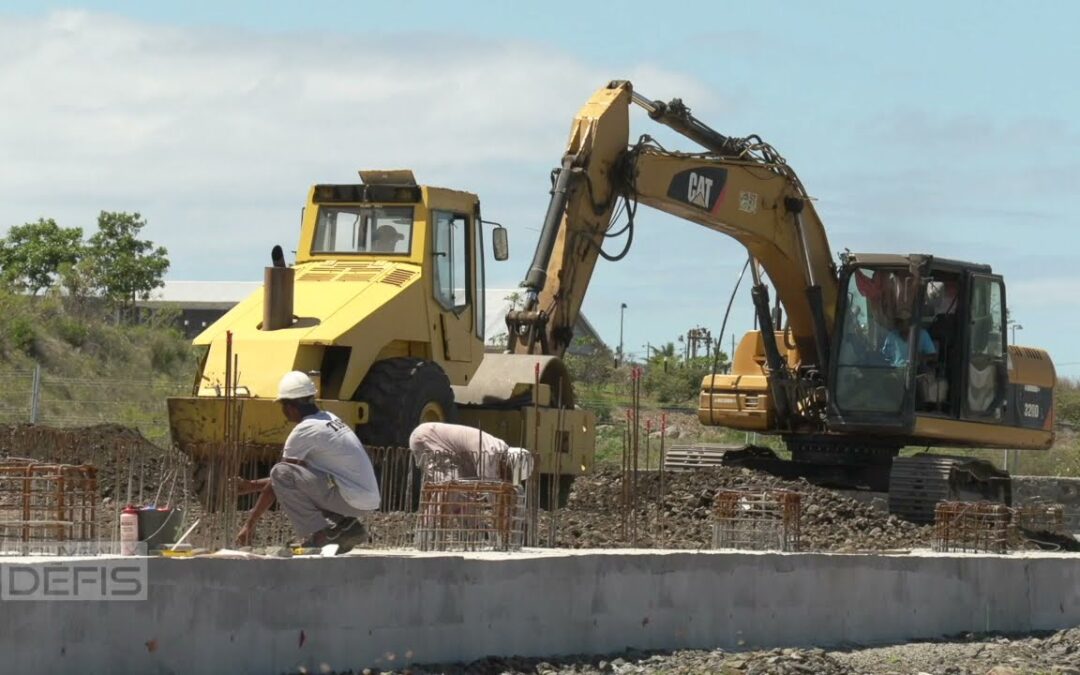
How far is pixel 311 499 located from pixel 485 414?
7.80m

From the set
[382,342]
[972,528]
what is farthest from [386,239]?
[972,528]

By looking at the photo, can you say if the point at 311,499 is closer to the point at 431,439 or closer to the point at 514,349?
the point at 431,439

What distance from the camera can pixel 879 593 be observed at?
13406mm

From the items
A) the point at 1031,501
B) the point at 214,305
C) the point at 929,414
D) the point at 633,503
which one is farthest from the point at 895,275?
the point at 214,305

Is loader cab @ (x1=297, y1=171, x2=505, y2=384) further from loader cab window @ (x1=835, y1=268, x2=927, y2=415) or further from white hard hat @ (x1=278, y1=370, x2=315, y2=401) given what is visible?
white hard hat @ (x1=278, y1=370, x2=315, y2=401)

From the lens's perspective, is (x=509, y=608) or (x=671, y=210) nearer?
(x=509, y=608)

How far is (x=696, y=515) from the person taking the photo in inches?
834

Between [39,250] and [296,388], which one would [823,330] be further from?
[39,250]

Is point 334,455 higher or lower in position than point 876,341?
lower

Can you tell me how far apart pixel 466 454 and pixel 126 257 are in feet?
151

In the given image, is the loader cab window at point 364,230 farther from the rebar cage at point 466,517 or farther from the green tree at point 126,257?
the green tree at point 126,257

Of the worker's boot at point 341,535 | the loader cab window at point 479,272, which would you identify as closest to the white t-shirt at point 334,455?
the worker's boot at point 341,535

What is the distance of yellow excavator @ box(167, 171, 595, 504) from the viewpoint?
641 inches

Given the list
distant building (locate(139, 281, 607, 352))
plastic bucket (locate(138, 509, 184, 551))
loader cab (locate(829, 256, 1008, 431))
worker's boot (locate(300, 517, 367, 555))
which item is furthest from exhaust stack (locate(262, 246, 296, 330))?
distant building (locate(139, 281, 607, 352))
